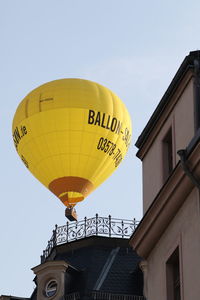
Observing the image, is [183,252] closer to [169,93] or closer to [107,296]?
[169,93]

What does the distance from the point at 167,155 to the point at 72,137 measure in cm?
2715

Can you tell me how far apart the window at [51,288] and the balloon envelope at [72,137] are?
30.0ft

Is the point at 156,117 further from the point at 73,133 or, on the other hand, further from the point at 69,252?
the point at 73,133

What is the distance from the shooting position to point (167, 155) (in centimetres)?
2458

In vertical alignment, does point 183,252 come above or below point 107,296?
below

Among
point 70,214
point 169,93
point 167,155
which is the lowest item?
point 167,155

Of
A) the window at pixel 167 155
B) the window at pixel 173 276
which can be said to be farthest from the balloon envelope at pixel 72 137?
the window at pixel 173 276

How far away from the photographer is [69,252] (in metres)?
45.6

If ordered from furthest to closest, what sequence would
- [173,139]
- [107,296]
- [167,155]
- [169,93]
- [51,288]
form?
[51,288] → [107,296] → [167,155] → [169,93] → [173,139]

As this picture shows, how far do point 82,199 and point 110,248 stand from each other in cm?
766

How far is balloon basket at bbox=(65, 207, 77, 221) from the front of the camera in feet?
170

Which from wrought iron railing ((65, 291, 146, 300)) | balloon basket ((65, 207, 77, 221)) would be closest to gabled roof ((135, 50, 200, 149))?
wrought iron railing ((65, 291, 146, 300))

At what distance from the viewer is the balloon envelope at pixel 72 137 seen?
5153 centimetres

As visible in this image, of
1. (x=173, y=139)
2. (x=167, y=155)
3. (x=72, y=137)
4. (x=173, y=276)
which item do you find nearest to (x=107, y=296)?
(x=72, y=137)
